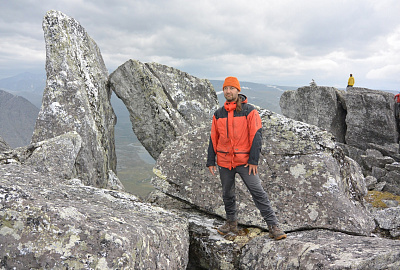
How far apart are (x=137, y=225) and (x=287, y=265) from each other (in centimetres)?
357

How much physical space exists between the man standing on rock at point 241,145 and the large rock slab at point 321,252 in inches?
23.2

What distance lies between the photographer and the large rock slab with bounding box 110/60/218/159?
60.4 ft

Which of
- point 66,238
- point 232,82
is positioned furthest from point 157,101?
point 66,238

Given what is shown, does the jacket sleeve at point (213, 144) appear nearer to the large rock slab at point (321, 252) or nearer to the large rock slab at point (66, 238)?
the large rock slab at point (321, 252)

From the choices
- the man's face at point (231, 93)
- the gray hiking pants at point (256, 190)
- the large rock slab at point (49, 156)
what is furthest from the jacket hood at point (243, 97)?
the large rock slab at point (49, 156)

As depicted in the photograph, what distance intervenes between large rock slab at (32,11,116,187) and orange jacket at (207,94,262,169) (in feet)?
31.0

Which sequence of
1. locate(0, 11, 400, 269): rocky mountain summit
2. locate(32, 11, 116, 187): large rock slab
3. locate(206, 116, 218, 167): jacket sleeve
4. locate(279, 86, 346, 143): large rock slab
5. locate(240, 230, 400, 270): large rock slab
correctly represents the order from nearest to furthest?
locate(0, 11, 400, 269): rocky mountain summit
locate(240, 230, 400, 270): large rock slab
locate(206, 116, 218, 167): jacket sleeve
locate(32, 11, 116, 187): large rock slab
locate(279, 86, 346, 143): large rock slab

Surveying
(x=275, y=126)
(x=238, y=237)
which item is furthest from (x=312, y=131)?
(x=238, y=237)

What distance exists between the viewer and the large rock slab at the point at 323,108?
34.4 m

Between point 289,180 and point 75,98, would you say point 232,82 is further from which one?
point 75,98

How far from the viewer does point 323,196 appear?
8.27 meters

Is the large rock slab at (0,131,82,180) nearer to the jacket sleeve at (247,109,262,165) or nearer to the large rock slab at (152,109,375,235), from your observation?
the large rock slab at (152,109,375,235)

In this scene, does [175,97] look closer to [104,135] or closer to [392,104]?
[104,135]

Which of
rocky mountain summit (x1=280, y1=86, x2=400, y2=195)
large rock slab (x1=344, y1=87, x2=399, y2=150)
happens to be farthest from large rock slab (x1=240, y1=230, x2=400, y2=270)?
large rock slab (x1=344, y1=87, x2=399, y2=150)
